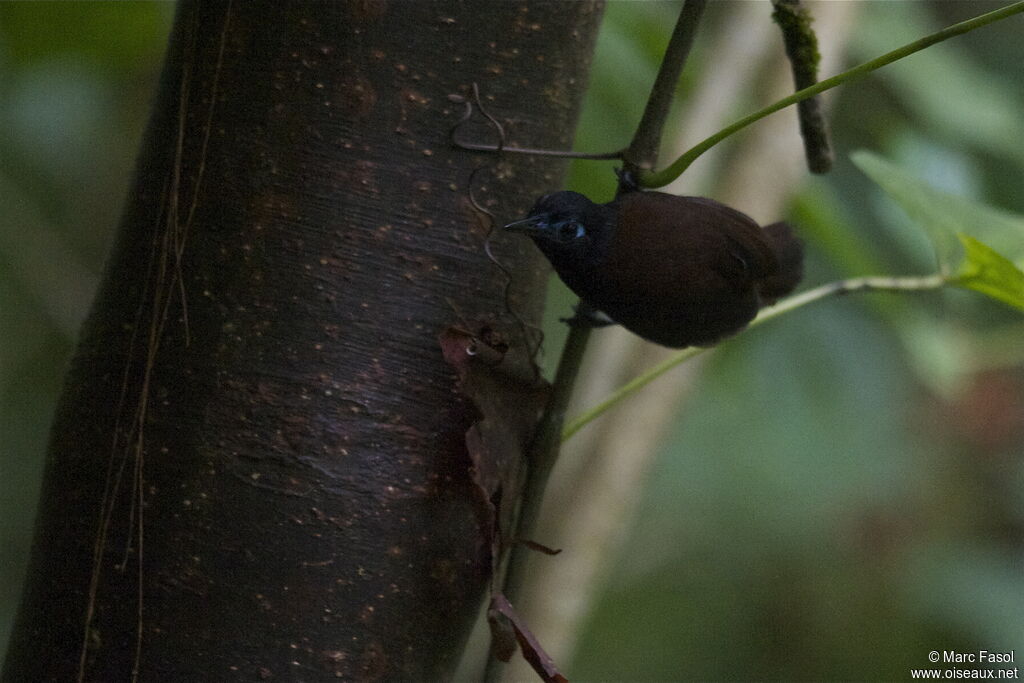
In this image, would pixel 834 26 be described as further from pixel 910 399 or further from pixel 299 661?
pixel 910 399

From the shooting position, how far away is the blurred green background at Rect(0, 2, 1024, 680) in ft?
9.84

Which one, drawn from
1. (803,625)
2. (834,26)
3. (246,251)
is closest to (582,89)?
(246,251)

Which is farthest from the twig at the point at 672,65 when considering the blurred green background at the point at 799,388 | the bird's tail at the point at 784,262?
the blurred green background at the point at 799,388

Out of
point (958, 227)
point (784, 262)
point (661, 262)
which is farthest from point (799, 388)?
point (661, 262)

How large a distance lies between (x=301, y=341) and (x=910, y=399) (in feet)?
14.3

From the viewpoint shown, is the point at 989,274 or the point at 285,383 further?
the point at 989,274

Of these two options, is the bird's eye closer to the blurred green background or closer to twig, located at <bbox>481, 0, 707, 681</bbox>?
twig, located at <bbox>481, 0, 707, 681</bbox>

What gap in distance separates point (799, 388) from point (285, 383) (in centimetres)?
254

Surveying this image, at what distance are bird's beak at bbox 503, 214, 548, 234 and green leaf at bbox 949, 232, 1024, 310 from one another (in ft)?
1.79

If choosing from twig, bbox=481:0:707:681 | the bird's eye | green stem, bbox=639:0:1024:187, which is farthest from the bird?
green stem, bbox=639:0:1024:187

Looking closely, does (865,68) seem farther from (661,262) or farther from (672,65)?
(661,262)

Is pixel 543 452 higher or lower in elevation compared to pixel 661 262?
lower

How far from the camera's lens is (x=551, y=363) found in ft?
12.9

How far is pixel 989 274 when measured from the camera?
154 centimetres
